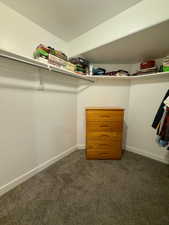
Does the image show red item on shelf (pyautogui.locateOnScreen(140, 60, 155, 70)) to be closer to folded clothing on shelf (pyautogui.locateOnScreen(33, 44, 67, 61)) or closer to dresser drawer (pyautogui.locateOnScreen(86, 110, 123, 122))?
dresser drawer (pyautogui.locateOnScreen(86, 110, 123, 122))

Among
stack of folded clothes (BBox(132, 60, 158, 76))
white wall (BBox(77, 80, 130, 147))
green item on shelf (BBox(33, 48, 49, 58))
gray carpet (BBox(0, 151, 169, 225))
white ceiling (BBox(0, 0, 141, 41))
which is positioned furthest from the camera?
white wall (BBox(77, 80, 130, 147))

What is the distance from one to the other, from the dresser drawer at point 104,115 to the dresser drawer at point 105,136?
27 centimetres

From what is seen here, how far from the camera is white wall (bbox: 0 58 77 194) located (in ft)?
3.94

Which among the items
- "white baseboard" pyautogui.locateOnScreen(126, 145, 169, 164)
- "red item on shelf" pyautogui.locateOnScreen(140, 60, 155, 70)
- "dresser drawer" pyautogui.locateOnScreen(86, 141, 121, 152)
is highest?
"red item on shelf" pyautogui.locateOnScreen(140, 60, 155, 70)

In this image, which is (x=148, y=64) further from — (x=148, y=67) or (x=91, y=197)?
(x=91, y=197)

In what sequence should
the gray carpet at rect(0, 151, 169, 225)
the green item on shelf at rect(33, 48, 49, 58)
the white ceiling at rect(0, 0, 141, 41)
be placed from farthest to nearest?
1. the green item on shelf at rect(33, 48, 49, 58)
2. the white ceiling at rect(0, 0, 141, 41)
3. the gray carpet at rect(0, 151, 169, 225)

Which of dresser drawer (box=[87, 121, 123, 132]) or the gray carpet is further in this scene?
dresser drawer (box=[87, 121, 123, 132])

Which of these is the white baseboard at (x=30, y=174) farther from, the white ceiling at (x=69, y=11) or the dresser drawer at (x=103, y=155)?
the white ceiling at (x=69, y=11)

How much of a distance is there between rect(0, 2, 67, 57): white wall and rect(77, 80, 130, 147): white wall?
1170 millimetres

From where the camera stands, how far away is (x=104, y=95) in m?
2.25

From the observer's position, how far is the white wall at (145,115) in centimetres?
191

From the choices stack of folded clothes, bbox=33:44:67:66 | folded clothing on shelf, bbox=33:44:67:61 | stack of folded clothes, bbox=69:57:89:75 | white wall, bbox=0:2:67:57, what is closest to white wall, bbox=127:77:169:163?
stack of folded clothes, bbox=69:57:89:75

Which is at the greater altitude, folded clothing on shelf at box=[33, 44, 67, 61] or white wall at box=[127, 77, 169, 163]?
folded clothing on shelf at box=[33, 44, 67, 61]

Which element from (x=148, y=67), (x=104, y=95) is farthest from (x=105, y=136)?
(x=148, y=67)
